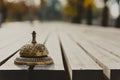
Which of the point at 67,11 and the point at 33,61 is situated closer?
the point at 33,61

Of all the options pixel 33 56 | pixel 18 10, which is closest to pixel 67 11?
pixel 18 10

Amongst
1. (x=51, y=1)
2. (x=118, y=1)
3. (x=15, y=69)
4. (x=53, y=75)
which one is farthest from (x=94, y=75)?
(x=51, y=1)

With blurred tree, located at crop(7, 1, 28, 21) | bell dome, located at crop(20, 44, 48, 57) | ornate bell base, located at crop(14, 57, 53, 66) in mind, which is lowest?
ornate bell base, located at crop(14, 57, 53, 66)

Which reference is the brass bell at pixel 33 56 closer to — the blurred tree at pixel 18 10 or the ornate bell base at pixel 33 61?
the ornate bell base at pixel 33 61

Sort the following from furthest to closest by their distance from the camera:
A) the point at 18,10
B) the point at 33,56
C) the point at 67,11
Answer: the point at 18,10 < the point at 67,11 < the point at 33,56

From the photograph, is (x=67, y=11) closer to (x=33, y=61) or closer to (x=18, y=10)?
(x=18, y=10)

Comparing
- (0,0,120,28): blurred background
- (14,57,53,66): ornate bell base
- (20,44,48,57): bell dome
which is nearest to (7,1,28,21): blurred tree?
(0,0,120,28): blurred background

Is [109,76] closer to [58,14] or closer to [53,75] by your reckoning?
[53,75]

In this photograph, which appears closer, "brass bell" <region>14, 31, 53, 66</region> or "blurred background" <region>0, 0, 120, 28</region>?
"brass bell" <region>14, 31, 53, 66</region>

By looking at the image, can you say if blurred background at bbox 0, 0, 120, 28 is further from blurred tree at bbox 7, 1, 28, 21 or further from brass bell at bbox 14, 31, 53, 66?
brass bell at bbox 14, 31, 53, 66
